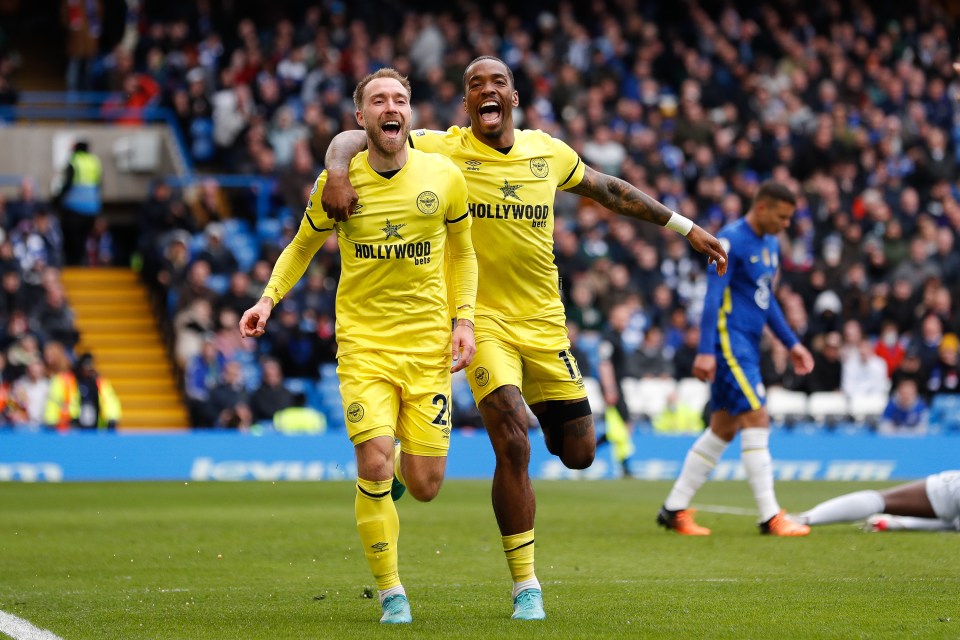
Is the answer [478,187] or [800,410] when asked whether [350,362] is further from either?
[800,410]

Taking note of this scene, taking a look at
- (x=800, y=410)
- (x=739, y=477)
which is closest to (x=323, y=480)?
(x=739, y=477)

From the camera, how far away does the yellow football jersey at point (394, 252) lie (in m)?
7.14

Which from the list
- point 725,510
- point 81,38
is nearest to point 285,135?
point 81,38

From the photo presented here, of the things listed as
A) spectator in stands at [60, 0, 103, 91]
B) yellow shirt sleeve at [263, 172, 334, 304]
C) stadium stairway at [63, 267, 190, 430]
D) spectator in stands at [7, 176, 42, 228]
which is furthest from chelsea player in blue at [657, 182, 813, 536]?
spectator in stands at [60, 0, 103, 91]

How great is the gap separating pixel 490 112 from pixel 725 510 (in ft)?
23.8

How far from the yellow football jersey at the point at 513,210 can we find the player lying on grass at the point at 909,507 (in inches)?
130

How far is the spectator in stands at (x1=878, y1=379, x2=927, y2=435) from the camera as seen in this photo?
20797mm

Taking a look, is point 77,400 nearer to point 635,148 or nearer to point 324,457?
point 324,457

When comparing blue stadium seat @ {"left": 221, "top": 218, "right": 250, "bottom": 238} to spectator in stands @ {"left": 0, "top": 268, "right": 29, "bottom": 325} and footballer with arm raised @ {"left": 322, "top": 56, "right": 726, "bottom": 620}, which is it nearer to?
spectator in stands @ {"left": 0, "top": 268, "right": 29, "bottom": 325}

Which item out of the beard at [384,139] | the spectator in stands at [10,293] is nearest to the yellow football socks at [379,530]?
the beard at [384,139]

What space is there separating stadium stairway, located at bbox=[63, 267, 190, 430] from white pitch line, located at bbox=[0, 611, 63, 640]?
14.1 m

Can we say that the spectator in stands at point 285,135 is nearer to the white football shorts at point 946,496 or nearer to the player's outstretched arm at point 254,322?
the white football shorts at point 946,496

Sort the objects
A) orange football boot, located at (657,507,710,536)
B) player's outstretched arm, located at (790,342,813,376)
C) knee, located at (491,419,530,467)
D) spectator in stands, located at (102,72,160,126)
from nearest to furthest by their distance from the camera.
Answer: knee, located at (491,419,530,467) → orange football boot, located at (657,507,710,536) → player's outstretched arm, located at (790,342,813,376) → spectator in stands, located at (102,72,160,126)

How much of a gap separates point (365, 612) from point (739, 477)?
1286 cm
